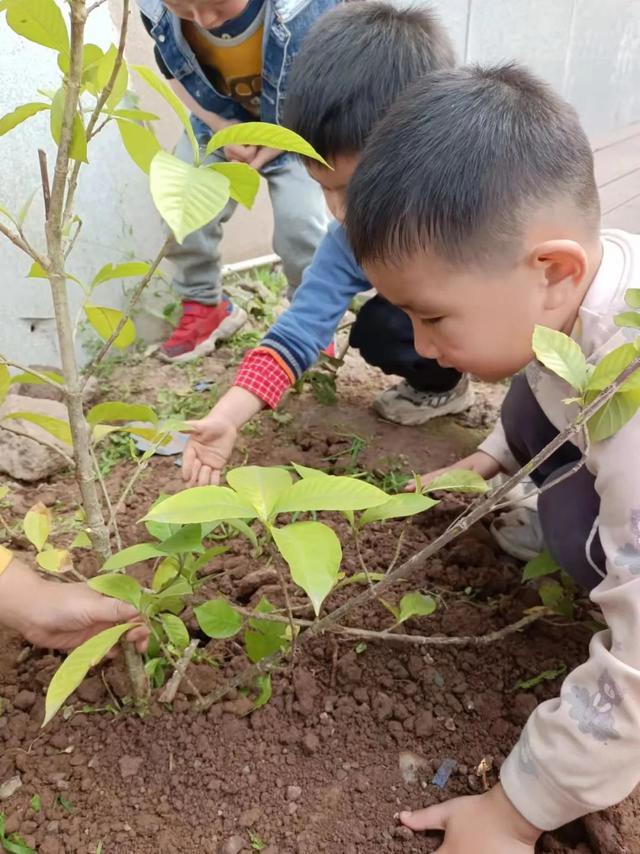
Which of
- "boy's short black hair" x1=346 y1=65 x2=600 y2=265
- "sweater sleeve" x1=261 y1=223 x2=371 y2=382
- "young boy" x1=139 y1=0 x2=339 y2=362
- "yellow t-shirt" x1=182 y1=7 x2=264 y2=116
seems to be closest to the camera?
"boy's short black hair" x1=346 y1=65 x2=600 y2=265

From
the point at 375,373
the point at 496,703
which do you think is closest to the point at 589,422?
the point at 496,703

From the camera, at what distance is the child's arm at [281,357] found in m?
1.24

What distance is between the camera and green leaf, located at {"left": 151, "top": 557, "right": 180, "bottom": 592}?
87 cm

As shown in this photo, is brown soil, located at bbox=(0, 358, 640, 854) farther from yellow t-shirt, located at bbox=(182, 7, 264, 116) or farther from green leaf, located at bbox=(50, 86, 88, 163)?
yellow t-shirt, located at bbox=(182, 7, 264, 116)

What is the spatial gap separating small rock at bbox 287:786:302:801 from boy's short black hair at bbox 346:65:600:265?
646 millimetres

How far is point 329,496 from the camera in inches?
22.1

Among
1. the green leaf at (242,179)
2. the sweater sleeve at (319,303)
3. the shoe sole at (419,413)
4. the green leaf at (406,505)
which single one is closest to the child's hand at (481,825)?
the green leaf at (406,505)

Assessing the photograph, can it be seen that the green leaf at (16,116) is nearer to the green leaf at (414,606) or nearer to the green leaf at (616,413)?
the green leaf at (616,413)

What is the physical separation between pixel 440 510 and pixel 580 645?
1.15ft

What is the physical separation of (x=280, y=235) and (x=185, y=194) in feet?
5.21

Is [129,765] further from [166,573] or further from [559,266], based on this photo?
[559,266]

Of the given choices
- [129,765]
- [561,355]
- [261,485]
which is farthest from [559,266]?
[129,765]

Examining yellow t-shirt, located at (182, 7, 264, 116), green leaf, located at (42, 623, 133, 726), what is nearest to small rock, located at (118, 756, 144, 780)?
green leaf, located at (42, 623, 133, 726)

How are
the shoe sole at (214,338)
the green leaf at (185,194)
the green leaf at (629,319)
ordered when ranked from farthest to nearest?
the shoe sole at (214,338) → the green leaf at (629,319) → the green leaf at (185,194)
